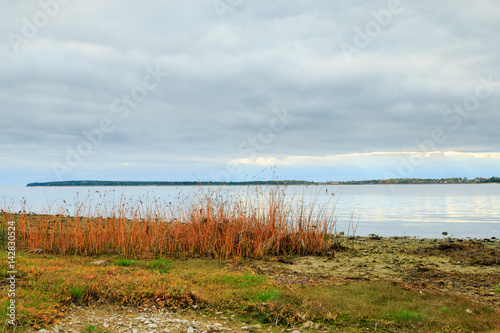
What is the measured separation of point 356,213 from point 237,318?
23.7 m

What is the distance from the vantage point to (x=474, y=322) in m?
4.79

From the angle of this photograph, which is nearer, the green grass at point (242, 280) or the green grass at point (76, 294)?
the green grass at point (76, 294)

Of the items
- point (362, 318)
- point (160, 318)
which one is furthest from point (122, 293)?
point (362, 318)

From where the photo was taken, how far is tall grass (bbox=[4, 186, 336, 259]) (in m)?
10.2

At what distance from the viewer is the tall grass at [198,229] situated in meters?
10.2

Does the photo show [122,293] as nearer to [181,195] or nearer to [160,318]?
[160,318]

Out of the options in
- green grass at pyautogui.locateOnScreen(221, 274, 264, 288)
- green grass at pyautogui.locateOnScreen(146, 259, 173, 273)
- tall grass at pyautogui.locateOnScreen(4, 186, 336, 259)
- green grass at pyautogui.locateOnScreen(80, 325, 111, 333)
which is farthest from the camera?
tall grass at pyautogui.locateOnScreen(4, 186, 336, 259)

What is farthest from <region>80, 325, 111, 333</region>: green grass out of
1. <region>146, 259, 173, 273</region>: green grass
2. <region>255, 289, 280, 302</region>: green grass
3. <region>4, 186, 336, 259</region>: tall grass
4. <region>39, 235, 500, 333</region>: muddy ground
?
<region>4, 186, 336, 259</region>: tall grass

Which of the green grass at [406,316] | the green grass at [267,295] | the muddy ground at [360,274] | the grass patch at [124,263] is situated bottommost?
the muddy ground at [360,274]

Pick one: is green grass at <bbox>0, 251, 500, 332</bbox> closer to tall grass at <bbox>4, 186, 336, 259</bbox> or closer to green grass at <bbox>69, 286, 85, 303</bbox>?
green grass at <bbox>69, 286, 85, 303</bbox>

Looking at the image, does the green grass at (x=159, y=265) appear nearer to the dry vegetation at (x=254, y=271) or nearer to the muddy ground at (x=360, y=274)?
the dry vegetation at (x=254, y=271)

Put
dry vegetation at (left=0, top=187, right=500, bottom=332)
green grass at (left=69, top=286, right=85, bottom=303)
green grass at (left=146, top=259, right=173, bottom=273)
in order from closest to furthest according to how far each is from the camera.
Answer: dry vegetation at (left=0, top=187, right=500, bottom=332), green grass at (left=69, top=286, right=85, bottom=303), green grass at (left=146, top=259, right=173, bottom=273)

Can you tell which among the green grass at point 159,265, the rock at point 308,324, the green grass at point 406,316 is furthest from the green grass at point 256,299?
the green grass at point 159,265

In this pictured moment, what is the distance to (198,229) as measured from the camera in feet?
35.3
